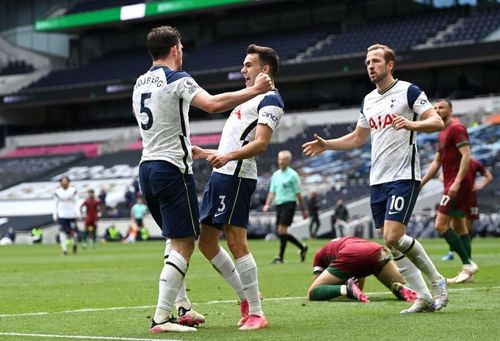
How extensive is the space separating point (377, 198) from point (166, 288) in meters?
2.60

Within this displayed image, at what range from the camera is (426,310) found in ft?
32.8

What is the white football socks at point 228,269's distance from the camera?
934 cm

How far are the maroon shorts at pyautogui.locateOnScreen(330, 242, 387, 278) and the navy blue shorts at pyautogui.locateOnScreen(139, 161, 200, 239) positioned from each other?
→ 3308 mm

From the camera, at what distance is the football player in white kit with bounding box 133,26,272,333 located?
28.1ft

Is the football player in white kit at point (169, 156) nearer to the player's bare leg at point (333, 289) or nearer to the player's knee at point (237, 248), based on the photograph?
the player's knee at point (237, 248)

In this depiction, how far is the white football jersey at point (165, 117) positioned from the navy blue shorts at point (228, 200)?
19.4 inches

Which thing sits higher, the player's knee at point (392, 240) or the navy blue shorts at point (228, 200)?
the navy blue shorts at point (228, 200)

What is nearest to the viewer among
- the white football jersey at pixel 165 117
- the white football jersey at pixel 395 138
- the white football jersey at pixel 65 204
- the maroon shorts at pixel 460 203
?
the white football jersey at pixel 165 117

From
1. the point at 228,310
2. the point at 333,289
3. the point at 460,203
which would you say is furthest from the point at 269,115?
the point at 460,203

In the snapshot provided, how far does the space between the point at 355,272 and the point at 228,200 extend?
3.04 m

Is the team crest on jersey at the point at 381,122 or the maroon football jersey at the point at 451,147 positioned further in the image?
the maroon football jersey at the point at 451,147

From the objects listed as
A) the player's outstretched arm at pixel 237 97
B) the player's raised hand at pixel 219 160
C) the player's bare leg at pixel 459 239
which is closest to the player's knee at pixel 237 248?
the player's raised hand at pixel 219 160

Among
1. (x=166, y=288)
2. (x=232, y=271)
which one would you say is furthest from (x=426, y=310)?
(x=166, y=288)

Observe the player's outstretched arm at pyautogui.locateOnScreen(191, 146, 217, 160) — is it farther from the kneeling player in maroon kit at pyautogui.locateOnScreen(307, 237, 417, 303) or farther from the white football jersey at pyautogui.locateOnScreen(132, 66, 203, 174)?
the kneeling player in maroon kit at pyautogui.locateOnScreen(307, 237, 417, 303)
